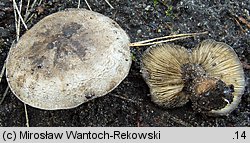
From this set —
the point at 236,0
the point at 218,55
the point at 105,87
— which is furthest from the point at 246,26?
the point at 105,87

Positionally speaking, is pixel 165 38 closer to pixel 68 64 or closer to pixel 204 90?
pixel 204 90

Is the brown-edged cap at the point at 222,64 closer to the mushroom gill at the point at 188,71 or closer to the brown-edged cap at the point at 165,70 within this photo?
the mushroom gill at the point at 188,71

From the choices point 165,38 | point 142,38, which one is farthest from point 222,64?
point 142,38

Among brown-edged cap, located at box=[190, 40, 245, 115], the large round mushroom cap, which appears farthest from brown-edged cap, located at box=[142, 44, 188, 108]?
the large round mushroom cap

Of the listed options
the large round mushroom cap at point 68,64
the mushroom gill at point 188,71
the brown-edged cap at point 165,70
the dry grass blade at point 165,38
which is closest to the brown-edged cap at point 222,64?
the mushroom gill at point 188,71

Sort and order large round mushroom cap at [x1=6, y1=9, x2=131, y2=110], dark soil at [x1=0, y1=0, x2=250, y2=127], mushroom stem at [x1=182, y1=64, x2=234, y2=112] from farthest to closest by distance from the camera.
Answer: dark soil at [x1=0, y1=0, x2=250, y2=127] → mushroom stem at [x1=182, y1=64, x2=234, y2=112] → large round mushroom cap at [x1=6, y1=9, x2=131, y2=110]

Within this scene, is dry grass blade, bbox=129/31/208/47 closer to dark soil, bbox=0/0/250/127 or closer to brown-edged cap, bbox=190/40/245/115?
dark soil, bbox=0/0/250/127
